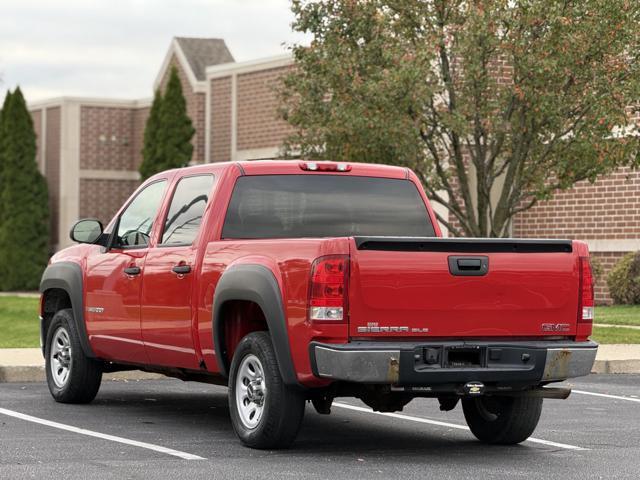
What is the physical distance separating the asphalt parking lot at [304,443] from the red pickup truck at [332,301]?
0.39 meters

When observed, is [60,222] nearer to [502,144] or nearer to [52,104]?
[52,104]

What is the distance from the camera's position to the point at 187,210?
1161 cm

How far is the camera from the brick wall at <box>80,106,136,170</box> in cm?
4709

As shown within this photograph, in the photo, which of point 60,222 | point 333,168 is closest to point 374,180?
point 333,168

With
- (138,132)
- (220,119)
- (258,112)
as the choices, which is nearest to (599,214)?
(258,112)

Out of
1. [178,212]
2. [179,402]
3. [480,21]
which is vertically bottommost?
[179,402]

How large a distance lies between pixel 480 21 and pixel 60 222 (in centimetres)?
2743

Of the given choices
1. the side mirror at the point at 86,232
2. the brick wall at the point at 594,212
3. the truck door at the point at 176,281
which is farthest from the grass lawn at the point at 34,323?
the truck door at the point at 176,281

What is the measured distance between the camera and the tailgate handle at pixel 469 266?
9.77 m

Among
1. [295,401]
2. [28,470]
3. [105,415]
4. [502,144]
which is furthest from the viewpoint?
[502,144]

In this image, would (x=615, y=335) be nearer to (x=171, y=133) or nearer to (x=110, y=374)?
(x=110, y=374)

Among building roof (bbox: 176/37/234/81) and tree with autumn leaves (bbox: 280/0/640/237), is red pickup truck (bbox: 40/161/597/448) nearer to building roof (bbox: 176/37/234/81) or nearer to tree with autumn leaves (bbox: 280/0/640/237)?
tree with autumn leaves (bbox: 280/0/640/237)

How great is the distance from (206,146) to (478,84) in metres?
21.1

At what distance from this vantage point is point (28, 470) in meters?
9.26
